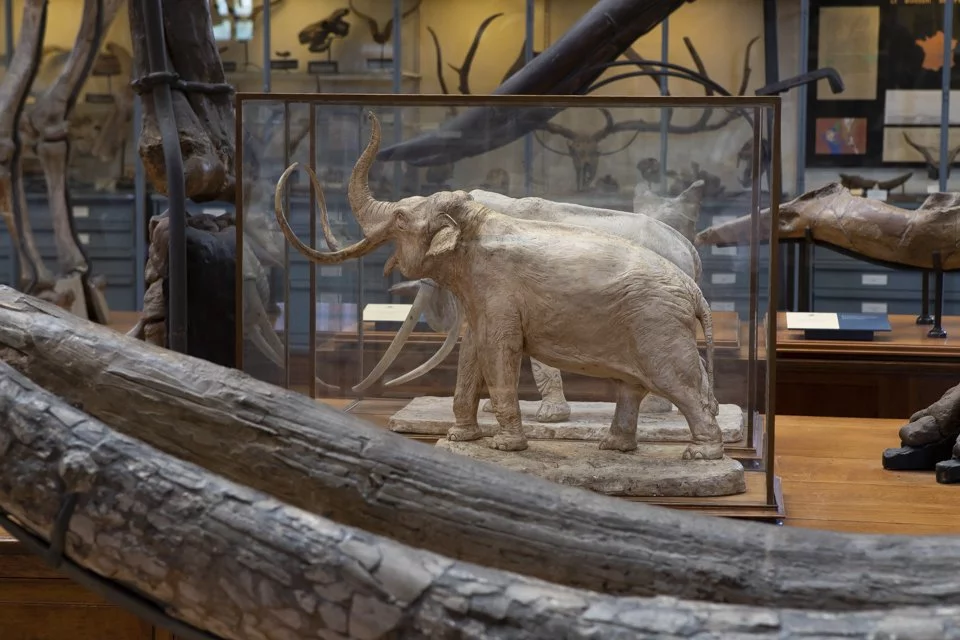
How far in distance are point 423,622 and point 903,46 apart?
203 inches

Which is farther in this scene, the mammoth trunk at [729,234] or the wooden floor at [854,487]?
the mammoth trunk at [729,234]

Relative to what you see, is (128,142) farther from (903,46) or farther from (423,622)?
(423,622)

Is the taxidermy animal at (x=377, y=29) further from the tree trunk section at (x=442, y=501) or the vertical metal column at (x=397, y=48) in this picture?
the tree trunk section at (x=442, y=501)

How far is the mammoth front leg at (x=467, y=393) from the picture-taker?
244 cm

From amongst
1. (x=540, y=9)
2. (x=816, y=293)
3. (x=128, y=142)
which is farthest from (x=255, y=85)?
(x=816, y=293)

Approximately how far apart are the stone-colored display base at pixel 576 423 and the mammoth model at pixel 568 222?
0.04 m

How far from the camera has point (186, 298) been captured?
2.94 m

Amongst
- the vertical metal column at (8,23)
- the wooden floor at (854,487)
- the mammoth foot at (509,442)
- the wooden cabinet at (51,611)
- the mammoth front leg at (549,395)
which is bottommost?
the wooden cabinet at (51,611)

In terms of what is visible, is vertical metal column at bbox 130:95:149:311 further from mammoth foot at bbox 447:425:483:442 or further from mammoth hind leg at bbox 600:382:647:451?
mammoth hind leg at bbox 600:382:647:451

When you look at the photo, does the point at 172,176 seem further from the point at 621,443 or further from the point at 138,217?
the point at 138,217

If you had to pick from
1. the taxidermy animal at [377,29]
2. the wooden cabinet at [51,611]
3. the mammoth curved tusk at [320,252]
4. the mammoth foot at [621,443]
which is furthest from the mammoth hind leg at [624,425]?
the taxidermy animal at [377,29]

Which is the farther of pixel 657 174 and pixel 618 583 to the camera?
pixel 657 174

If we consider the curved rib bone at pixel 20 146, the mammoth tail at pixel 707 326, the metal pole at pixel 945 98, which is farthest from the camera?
the metal pole at pixel 945 98

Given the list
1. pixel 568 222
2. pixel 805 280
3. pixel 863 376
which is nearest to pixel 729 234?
pixel 568 222
